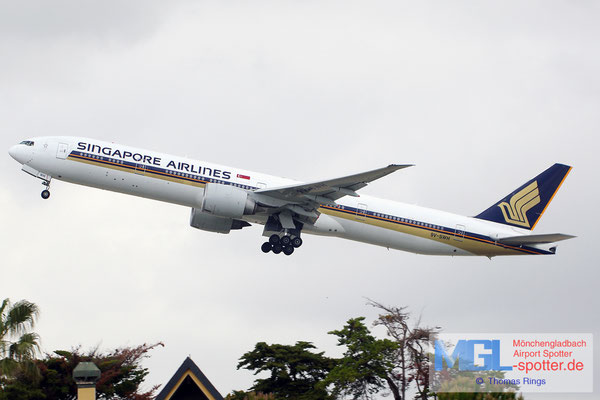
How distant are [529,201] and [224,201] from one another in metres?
17.8

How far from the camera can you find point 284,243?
142 feet

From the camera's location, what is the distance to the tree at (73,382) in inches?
1780

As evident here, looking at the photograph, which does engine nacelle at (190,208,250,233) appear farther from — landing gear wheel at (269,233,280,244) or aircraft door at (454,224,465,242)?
aircraft door at (454,224,465,242)

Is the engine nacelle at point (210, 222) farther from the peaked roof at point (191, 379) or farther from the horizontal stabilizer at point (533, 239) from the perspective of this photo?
the peaked roof at point (191, 379)

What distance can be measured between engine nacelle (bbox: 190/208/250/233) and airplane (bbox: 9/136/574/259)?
5cm

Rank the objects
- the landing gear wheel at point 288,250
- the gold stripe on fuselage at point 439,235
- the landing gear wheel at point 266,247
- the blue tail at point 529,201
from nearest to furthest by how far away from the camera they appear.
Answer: the gold stripe on fuselage at point 439,235 → the landing gear wheel at point 288,250 → the landing gear wheel at point 266,247 → the blue tail at point 529,201

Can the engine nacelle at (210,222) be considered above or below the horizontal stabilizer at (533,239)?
below

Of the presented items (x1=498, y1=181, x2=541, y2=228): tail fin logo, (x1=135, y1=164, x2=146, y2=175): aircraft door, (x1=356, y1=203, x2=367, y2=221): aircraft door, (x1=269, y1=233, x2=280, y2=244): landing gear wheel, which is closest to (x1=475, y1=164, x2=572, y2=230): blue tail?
(x1=498, y1=181, x2=541, y2=228): tail fin logo

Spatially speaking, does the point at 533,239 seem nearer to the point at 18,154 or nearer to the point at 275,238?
the point at 275,238

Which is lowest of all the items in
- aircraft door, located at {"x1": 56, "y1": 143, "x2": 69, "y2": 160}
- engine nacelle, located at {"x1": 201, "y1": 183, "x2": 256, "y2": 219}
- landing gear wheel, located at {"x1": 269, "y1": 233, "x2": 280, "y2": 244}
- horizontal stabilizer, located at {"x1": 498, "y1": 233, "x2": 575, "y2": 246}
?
landing gear wheel, located at {"x1": 269, "y1": 233, "x2": 280, "y2": 244}

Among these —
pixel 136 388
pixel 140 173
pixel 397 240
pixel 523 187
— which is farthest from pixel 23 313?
pixel 523 187

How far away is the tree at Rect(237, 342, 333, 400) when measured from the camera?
55500 mm

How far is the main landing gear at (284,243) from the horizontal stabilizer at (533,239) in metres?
10.6

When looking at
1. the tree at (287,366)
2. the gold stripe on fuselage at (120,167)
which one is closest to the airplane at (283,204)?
the gold stripe on fuselage at (120,167)
